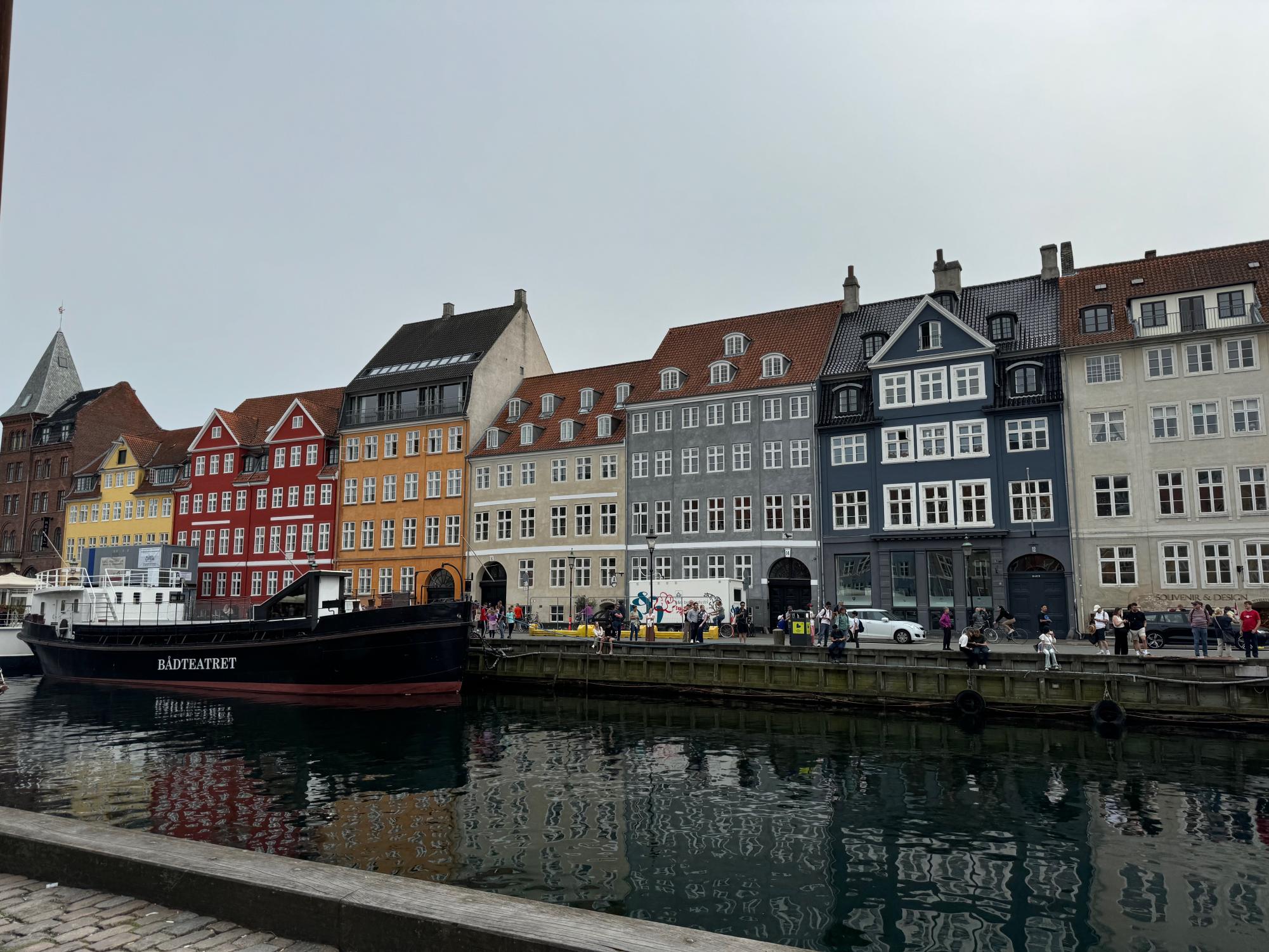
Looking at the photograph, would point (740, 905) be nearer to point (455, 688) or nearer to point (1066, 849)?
point (1066, 849)

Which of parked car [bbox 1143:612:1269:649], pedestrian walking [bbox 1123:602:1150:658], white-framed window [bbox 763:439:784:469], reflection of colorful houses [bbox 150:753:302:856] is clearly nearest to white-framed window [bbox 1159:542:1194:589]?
parked car [bbox 1143:612:1269:649]

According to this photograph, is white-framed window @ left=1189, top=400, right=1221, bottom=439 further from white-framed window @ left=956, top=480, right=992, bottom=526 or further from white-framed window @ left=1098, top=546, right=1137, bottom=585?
white-framed window @ left=956, top=480, right=992, bottom=526

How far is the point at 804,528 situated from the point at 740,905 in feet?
113

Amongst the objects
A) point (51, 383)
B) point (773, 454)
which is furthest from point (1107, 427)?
point (51, 383)

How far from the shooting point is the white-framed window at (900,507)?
42.9m

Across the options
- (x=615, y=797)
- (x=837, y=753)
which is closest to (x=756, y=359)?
(x=837, y=753)

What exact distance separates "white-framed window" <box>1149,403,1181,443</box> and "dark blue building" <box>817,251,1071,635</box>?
143 inches

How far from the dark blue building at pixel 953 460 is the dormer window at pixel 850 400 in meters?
0.05

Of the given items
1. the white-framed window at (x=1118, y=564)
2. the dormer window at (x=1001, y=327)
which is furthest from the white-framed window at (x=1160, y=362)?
the white-framed window at (x=1118, y=564)

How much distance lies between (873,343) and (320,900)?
4360 cm

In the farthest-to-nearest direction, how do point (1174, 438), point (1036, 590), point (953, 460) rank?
point (953, 460)
point (1036, 590)
point (1174, 438)

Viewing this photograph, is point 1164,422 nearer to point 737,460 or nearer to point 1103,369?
point 1103,369

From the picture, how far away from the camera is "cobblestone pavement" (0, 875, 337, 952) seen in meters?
5.53

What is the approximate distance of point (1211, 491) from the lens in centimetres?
3756
